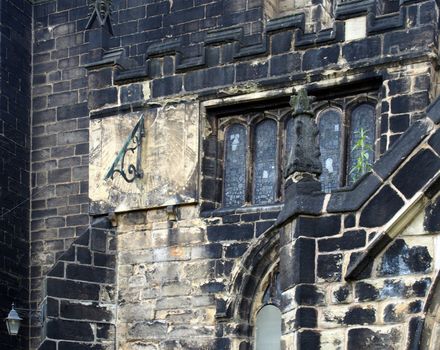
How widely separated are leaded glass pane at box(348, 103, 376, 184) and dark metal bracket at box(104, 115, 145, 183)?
3040mm

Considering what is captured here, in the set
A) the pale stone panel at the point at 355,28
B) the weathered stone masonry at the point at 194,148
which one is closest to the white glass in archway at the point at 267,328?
the weathered stone masonry at the point at 194,148

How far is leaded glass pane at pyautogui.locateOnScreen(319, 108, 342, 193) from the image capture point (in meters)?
18.5

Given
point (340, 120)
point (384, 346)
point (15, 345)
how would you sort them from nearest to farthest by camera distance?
point (384, 346) < point (340, 120) < point (15, 345)

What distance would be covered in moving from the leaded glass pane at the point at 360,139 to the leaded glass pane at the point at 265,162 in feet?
3.73

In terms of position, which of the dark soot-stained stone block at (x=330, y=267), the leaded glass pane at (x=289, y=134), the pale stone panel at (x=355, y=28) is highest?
the pale stone panel at (x=355, y=28)

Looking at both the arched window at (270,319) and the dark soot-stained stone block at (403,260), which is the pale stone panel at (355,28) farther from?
the dark soot-stained stone block at (403,260)

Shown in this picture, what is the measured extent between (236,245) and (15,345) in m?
5.11

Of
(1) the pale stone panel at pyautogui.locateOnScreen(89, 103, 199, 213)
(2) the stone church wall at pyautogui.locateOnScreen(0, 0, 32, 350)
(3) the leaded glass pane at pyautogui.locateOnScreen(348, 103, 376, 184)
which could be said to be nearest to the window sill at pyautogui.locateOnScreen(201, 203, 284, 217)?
(1) the pale stone panel at pyautogui.locateOnScreen(89, 103, 199, 213)

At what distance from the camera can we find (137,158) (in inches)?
770

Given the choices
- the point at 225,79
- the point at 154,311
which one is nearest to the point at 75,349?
the point at 154,311

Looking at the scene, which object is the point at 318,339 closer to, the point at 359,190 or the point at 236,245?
the point at 359,190

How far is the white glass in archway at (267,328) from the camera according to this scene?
18.5 m

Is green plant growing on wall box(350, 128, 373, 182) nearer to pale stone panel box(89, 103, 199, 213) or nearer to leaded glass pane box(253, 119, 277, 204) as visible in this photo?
leaded glass pane box(253, 119, 277, 204)

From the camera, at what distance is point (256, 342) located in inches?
731
